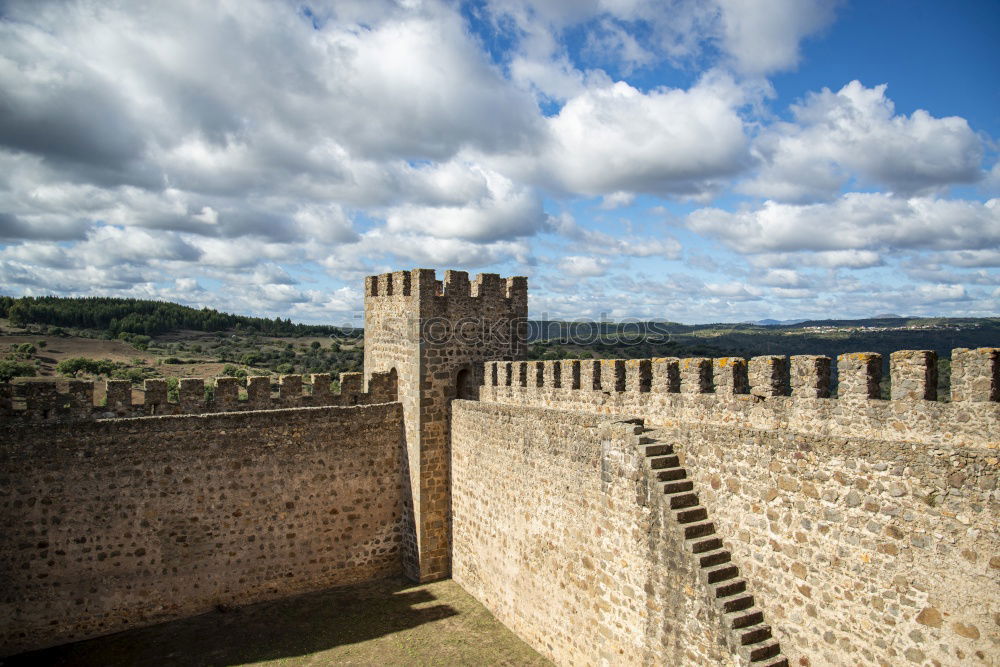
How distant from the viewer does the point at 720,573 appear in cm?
673

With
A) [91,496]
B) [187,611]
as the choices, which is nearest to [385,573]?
[187,611]

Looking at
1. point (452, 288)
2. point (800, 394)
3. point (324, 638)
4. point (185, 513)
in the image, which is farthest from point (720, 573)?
point (185, 513)

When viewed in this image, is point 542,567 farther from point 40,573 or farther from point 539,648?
point 40,573

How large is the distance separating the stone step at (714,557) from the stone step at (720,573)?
0.05 m

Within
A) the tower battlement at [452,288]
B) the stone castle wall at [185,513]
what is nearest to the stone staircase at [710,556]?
the tower battlement at [452,288]

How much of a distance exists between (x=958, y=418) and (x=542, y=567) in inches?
242

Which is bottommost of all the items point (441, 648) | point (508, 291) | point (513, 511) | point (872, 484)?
point (441, 648)

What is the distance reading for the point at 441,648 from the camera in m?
10.2

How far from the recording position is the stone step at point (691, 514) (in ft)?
23.2

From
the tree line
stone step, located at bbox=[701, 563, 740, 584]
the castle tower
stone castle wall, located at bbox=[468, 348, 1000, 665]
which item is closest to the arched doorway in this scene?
the castle tower

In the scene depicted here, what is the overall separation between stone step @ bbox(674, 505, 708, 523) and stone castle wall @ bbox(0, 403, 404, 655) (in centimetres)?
733

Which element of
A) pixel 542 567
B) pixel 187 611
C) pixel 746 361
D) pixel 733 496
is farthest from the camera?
pixel 187 611

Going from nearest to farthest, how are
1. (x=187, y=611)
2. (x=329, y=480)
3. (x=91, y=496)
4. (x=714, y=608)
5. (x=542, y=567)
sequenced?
(x=714, y=608) < (x=542, y=567) < (x=91, y=496) < (x=187, y=611) < (x=329, y=480)

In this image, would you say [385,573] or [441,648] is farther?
[385,573]
